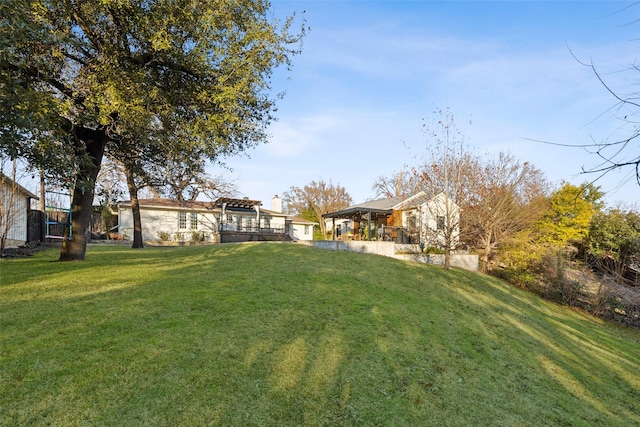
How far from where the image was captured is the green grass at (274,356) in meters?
3.14

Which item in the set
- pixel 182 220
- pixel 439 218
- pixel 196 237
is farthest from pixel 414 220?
pixel 182 220

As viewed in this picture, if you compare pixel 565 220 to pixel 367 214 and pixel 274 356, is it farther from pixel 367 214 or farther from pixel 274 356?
pixel 274 356

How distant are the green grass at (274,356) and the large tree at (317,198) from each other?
1285 inches

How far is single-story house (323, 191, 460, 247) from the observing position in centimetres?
1441

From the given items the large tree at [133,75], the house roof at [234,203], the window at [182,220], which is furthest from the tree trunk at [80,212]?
the window at [182,220]

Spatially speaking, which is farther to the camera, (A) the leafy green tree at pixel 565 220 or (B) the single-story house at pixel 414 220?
(A) the leafy green tree at pixel 565 220

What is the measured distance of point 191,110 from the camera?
8.54 meters

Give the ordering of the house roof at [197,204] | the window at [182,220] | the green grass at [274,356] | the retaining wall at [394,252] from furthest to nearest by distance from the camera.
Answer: the window at [182,220]
the house roof at [197,204]
the retaining wall at [394,252]
the green grass at [274,356]

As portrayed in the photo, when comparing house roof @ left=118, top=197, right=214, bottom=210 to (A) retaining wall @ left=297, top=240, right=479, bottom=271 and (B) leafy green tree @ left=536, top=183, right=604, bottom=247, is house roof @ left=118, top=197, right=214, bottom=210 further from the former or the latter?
(B) leafy green tree @ left=536, top=183, right=604, bottom=247

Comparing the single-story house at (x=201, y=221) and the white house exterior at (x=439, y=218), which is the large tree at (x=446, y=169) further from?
the single-story house at (x=201, y=221)

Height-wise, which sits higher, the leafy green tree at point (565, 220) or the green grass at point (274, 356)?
the leafy green tree at point (565, 220)

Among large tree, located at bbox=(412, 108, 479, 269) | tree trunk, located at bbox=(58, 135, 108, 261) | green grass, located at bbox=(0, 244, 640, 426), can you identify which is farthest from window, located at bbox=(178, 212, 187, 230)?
large tree, located at bbox=(412, 108, 479, 269)

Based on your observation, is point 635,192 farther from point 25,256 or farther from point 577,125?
point 25,256

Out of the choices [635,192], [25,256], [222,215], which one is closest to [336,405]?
[635,192]
